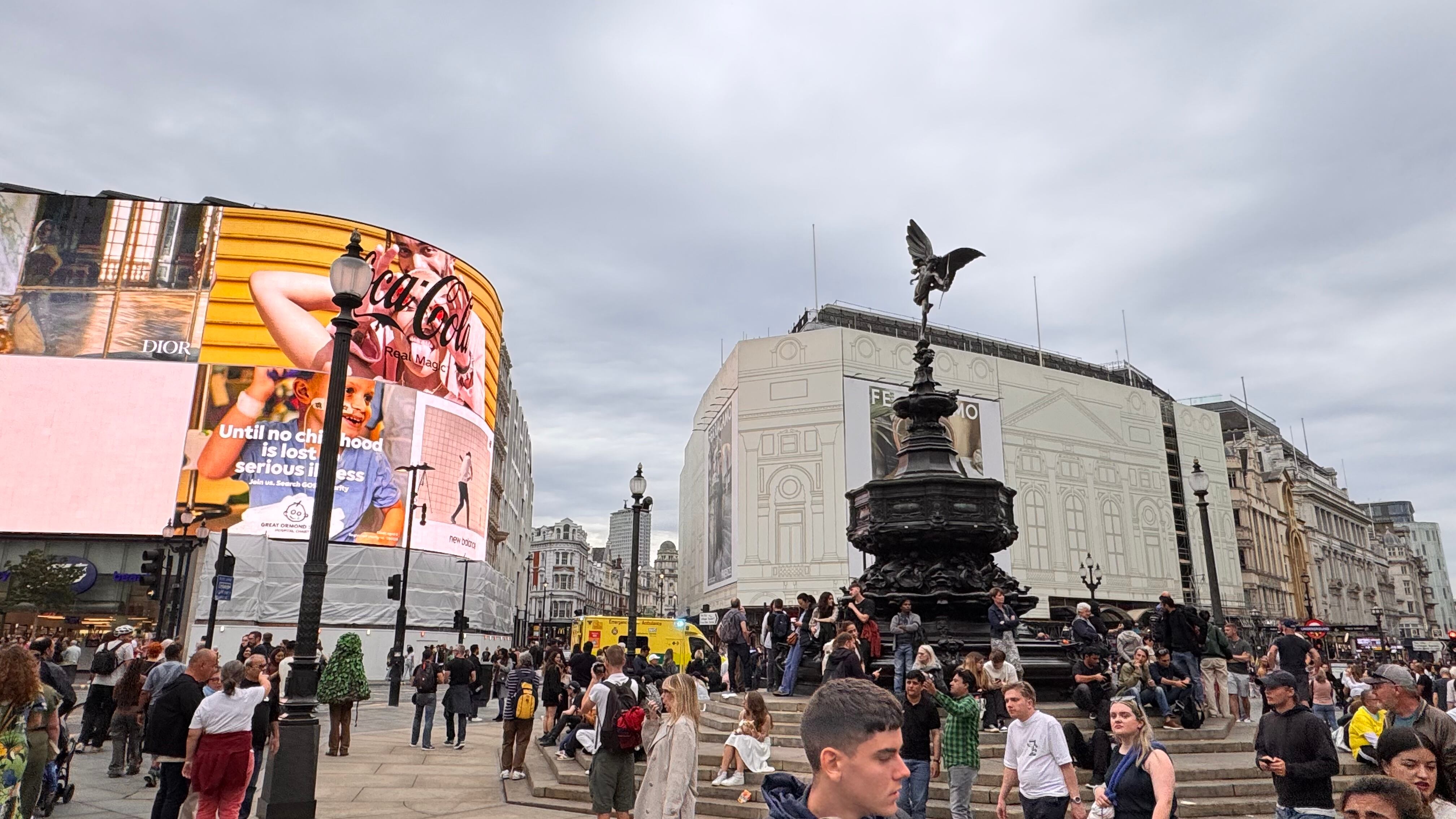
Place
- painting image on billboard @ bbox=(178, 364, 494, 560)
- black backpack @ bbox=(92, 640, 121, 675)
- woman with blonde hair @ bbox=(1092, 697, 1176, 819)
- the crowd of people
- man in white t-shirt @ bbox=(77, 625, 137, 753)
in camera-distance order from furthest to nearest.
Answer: painting image on billboard @ bbox=(178, 364, 494, 560) < man in white t-shirt @ bbox=(77, 625, 137, 753) < black backpack @ bbox=(92, 640, 121, 675) < woman with blonde hair @ bbox=(1092, 697, 1176, 819) < the crowd of people

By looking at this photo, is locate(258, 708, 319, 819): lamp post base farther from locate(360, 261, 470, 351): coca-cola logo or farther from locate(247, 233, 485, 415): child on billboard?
locate(360, 261, 470, 351): coca-cola logo

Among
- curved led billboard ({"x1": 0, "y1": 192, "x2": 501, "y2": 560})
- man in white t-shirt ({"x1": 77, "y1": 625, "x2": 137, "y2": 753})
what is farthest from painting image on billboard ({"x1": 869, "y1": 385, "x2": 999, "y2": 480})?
man in white t-shirt ({"x1": 77, "y1": 625, "x2": 137, "y2": 753})

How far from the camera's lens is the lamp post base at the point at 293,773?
7.58 metres

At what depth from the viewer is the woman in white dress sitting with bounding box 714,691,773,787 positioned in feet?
32.1

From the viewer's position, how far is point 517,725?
38.9ft

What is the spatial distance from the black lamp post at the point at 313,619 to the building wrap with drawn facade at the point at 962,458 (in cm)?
3938

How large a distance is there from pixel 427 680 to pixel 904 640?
29.1ft

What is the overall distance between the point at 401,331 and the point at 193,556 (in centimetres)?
1513

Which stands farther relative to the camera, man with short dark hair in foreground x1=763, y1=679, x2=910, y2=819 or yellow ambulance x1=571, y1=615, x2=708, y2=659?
yellow ambulance x1=571, y1=615, x2=708, y2=659

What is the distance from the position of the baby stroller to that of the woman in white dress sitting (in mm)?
6685

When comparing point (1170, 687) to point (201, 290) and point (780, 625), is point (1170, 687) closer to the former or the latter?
point (780, 625)

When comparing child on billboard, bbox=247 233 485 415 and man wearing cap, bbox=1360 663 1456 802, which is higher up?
child on billboard, bbox=247 233 485 415

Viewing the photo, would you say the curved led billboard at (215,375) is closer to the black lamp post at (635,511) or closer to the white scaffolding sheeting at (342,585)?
the white scaffolding sheeting at (342,585)

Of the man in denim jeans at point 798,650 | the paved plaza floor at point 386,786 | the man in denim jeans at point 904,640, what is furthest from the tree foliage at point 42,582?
the man in denim jeans at point 904,640
